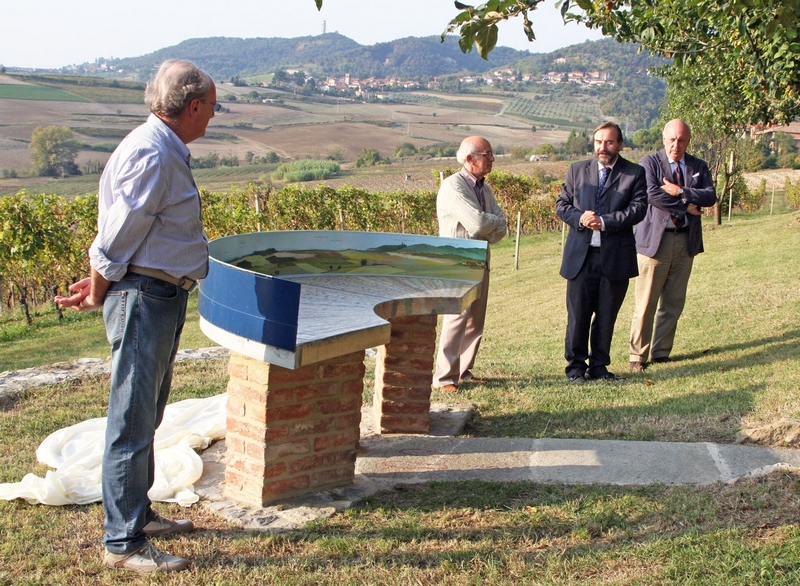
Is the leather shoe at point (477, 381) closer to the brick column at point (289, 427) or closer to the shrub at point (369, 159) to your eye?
the brick column at point (289, 427)

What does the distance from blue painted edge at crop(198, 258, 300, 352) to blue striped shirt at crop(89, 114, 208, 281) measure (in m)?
0.25

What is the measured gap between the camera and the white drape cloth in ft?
12.4

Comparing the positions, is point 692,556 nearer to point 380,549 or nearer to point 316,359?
point 380,549

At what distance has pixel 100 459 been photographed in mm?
4211

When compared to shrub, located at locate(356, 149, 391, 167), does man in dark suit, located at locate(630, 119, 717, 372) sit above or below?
above

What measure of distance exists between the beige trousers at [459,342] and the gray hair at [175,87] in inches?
130

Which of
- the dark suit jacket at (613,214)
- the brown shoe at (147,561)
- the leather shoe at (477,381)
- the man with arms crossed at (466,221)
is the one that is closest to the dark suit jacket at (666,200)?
the dark suit jacket at (613,214)

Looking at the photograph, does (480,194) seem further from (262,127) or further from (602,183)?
(262,127)

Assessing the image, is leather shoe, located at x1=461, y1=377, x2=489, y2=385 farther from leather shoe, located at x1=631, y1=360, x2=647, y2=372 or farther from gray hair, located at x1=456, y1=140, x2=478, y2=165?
gray hair, located at x1=456, y1=140, x2=478, y2=165

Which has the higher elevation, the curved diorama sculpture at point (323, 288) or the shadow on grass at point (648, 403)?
the curved diorama sculpture at point (323, 288)

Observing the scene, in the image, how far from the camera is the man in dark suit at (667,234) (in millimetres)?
6625

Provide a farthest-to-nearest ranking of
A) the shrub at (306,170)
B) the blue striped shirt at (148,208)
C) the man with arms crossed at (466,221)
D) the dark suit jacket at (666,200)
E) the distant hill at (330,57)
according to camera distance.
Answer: the distant hill at (330,57) → the shrub at (306,170) → the dark suit jacket at (666,200) → the man with arms crossed at (466,221) → the blue striped shirt at (148,208)

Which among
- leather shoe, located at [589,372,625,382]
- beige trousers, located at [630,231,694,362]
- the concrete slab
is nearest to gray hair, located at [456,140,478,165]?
beige trousers, located at [630,231,694,362]

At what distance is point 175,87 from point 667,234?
16.1 feet
